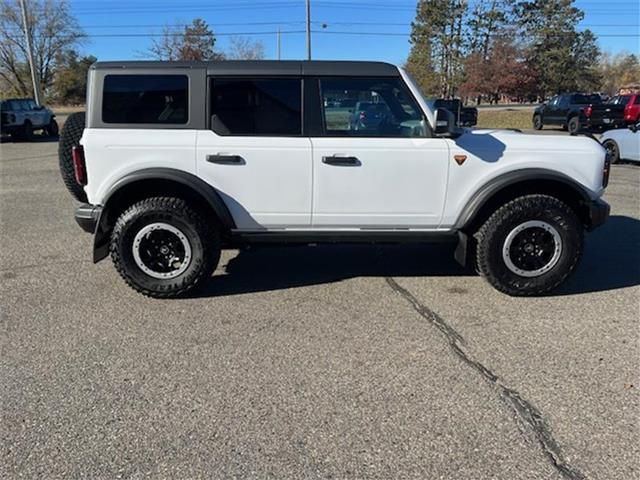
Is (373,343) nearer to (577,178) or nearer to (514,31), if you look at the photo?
(577,178)

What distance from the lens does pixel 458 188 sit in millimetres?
4273

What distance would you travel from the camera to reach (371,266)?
17.2 feet

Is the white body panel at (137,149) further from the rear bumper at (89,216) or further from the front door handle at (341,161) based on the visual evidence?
the front door handle at (341,161)

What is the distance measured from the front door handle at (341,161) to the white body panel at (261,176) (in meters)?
0.16

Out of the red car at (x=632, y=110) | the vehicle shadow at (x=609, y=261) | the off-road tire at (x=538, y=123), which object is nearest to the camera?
the vehicle shadow at (x=609, y=261)

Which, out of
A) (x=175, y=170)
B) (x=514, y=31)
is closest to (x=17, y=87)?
(x=514, y=31)

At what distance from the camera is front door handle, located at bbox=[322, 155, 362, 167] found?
4.16 metres

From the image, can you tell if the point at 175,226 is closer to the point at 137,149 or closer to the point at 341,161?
the point at 137,149

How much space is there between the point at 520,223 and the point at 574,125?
1990cm

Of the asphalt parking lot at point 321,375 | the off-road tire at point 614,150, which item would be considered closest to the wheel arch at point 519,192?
the asphalt parking lot at point 321,375

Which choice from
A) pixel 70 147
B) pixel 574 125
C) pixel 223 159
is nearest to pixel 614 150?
pixel 574 125

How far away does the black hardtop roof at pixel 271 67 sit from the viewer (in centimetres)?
418

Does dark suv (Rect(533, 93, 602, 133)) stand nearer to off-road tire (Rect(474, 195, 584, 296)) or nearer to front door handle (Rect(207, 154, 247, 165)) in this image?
off-road tire (Rect(474, 195, 584, 296))

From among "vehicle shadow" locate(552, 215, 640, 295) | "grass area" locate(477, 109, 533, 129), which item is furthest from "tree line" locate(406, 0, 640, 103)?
"vehicle shadow" locate(552, 215, 640, 295)
